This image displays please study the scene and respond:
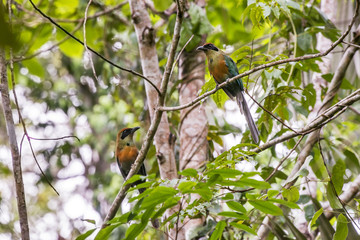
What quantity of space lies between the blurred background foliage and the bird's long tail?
0.33 ft

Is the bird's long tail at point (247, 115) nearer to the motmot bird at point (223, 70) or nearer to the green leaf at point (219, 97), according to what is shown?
the motmot bird at point (223, 70)

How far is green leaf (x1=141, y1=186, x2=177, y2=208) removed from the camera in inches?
71.2

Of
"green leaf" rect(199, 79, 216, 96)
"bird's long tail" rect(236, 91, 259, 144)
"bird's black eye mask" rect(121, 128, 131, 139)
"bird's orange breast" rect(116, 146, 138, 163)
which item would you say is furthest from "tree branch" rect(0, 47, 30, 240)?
"bird's orange breast" rect(116, 146, 138, 163)

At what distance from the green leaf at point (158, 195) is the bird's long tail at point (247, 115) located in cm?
166

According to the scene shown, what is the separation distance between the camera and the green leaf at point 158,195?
71.2 inches

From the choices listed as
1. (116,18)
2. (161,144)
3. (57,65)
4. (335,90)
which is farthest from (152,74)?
(57,65)

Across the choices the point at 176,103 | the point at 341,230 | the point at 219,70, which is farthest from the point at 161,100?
the point at 176,103

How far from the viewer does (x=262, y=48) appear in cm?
457

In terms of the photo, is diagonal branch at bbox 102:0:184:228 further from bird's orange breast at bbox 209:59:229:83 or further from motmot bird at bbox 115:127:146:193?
motmot bird at bbox 115:127:146:193

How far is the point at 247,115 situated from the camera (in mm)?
3832

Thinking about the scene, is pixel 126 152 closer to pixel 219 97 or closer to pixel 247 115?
pixel 247 115

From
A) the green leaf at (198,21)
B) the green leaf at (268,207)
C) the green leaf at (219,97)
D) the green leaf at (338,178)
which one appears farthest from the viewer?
the green leaf at (198,21)

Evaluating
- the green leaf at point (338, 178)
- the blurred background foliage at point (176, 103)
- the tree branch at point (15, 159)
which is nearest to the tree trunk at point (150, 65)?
the blurred background foliage at point (176, 103)

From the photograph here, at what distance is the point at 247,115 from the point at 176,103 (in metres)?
1.30
